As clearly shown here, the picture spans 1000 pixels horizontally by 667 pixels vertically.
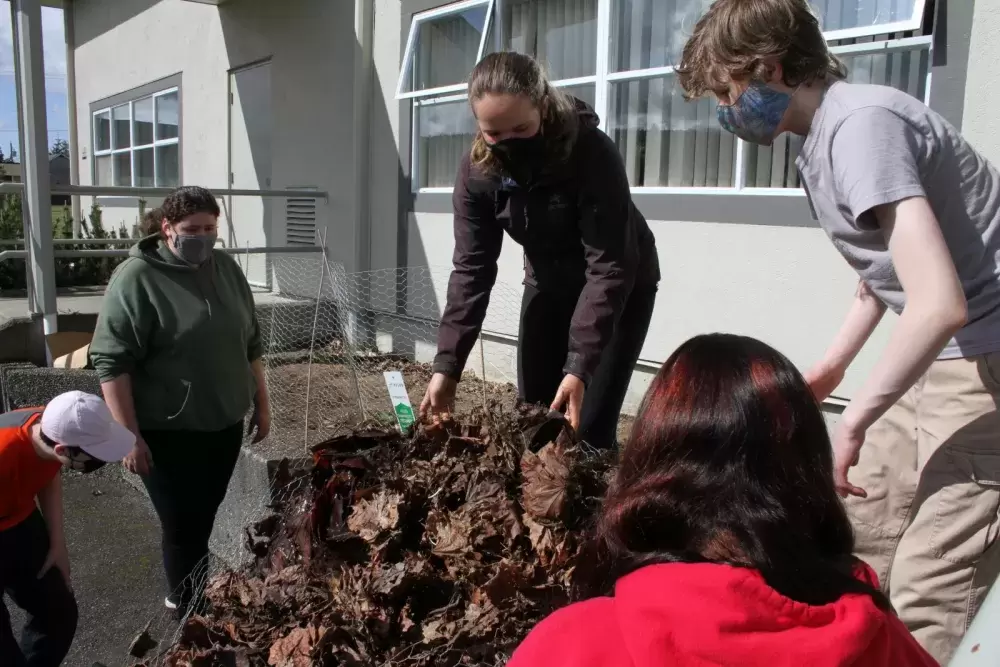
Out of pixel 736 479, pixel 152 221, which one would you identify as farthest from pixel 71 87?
pixel 736 479

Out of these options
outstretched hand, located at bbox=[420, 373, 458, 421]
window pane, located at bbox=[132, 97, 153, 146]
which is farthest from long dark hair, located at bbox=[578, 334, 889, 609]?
window pane, located at bbox=[132, 97, 153, 146]

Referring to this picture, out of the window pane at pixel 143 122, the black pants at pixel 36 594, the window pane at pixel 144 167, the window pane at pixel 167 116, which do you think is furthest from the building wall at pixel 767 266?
the window pane at pixel 144 167

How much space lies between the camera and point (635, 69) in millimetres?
6047

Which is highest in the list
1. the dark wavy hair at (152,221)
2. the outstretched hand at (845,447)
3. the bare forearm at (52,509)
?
the dark wavy hair at (152,221)

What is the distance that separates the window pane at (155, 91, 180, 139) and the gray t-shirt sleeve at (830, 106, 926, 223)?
12.7 metres

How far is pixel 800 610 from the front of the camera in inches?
43.9

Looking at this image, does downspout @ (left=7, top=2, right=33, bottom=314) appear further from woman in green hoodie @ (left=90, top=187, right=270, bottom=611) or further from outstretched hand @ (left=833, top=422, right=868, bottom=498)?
outstretched hand @ (left=833, top=422, right=868, bottom=498)

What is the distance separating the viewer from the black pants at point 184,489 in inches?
142

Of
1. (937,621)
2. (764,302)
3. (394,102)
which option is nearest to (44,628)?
(937,621)

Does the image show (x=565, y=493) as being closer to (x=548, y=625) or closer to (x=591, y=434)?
(x=548, y=625)

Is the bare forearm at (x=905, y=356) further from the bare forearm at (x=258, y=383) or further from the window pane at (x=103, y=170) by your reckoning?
the window pane at (x=103, y=170)

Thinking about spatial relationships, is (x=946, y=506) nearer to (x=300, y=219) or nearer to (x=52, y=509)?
(x=52, y=509)

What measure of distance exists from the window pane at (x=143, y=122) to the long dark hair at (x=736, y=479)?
14.2 meters

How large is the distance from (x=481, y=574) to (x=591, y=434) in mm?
1410
